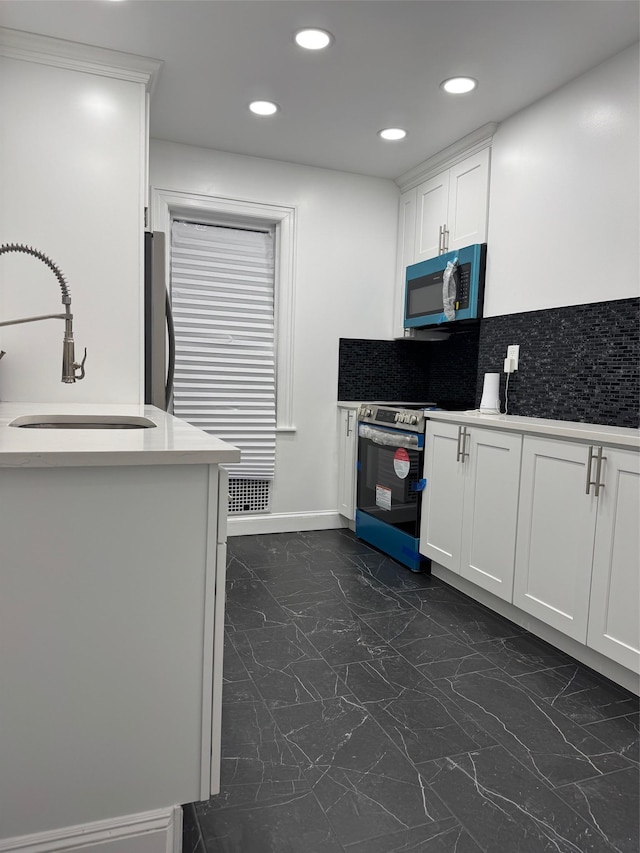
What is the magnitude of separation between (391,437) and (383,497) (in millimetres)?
387

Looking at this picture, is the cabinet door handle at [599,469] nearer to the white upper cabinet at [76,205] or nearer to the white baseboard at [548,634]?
the white baseboard at [548,634]

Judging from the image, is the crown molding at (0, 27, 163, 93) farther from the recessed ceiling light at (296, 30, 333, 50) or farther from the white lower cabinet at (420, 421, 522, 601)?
the white lower cabinet at (420, 421, 522, 601)

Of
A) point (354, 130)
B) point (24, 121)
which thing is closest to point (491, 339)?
point (354, 130)

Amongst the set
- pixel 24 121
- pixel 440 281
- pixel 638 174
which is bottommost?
pixel 440 281

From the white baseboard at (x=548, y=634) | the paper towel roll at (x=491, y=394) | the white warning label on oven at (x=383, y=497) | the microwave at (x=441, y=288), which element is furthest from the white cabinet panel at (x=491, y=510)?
the microwave at (x=441, y=288)

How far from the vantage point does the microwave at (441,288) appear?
3328 millimetres

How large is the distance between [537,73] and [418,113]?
65cm

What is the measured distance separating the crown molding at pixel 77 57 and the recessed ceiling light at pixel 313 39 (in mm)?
690

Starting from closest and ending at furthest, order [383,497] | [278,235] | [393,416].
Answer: [393,416], [383,497], [278,235]

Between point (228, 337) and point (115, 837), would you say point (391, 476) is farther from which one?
point (115, 837)

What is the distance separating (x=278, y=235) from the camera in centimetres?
397

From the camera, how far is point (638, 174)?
2381 mm

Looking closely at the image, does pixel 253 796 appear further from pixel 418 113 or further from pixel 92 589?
pixel 418 113

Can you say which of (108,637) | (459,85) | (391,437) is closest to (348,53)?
(459,85)
